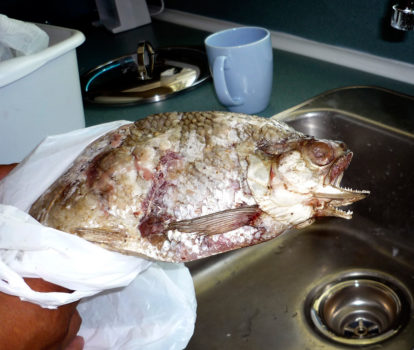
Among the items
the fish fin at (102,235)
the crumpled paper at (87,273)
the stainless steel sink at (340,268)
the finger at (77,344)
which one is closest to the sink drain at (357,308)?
the stainless steel sink at (340,268)

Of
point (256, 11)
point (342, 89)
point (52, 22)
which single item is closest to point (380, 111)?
point (342, 89)

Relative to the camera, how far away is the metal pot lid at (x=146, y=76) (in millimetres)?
1155

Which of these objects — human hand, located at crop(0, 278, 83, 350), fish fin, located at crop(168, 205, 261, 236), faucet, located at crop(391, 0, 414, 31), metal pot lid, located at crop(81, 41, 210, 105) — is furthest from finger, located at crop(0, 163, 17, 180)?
faucet, located at crop(391, 0, 414, 31)

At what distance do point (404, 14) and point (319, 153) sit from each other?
48 cm

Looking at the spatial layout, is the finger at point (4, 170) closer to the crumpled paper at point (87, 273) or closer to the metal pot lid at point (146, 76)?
the crumpled paper at point (87, 273)

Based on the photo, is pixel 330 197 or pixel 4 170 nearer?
pixel 330 197

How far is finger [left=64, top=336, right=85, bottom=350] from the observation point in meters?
0.66

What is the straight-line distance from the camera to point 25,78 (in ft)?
2.54

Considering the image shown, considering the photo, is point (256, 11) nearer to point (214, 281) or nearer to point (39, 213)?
point (214, 281)

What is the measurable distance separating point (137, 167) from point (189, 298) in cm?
29

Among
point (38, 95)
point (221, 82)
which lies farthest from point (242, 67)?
point (38, 95)

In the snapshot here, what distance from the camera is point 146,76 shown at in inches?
49.3

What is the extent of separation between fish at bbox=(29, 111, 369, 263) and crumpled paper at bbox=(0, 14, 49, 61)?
0.42m

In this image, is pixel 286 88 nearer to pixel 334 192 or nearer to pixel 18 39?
pixel 18 39
